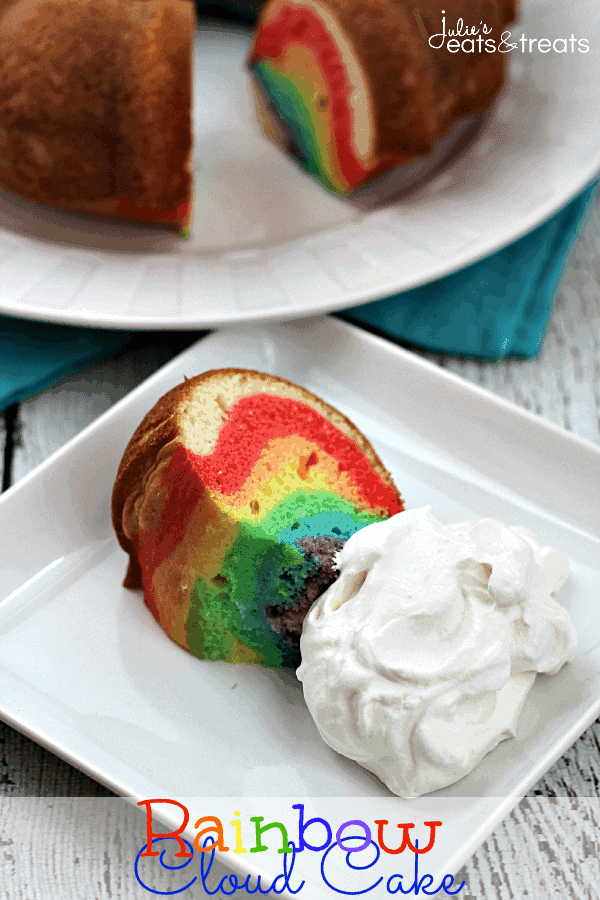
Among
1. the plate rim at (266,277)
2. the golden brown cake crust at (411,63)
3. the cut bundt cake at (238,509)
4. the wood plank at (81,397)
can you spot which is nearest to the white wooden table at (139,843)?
the cut bundt cake at (238,509)

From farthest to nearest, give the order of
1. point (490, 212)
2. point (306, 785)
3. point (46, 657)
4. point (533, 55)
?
point (533, 55) < point (490, 212) < point (46, 657) < point (306, 785)

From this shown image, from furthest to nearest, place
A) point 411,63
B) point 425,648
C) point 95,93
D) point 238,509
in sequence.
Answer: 1. point 411,63
2. point 95,93
3. point 238,509
4. point 425,648

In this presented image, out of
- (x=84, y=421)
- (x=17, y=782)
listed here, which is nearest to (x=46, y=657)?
(x=17, y=782)

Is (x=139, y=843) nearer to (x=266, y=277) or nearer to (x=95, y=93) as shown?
(x=266, y=277)

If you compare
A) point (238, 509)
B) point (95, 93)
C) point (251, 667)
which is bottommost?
point (251, 667)

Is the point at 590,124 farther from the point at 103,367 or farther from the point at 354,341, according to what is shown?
the point at 103,367

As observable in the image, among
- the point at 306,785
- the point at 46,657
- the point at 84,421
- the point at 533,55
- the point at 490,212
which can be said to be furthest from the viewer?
the point at 533,55

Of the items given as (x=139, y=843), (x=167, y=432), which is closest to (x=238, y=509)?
(x=167, y=432)

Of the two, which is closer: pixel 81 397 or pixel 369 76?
pixel 81 397
